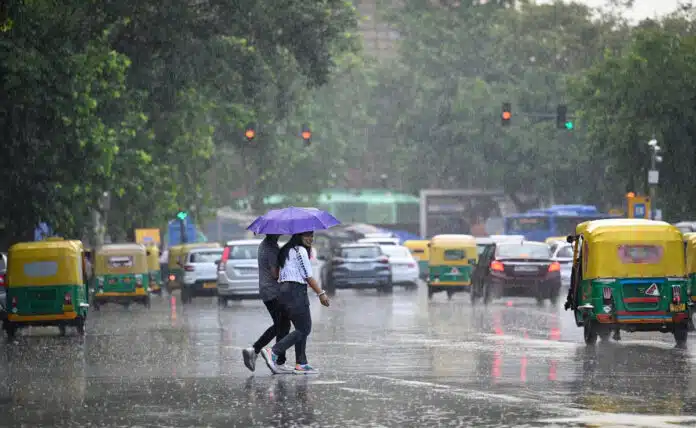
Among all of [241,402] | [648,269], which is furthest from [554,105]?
[241,402]

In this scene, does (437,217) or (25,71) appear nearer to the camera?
(25,71)

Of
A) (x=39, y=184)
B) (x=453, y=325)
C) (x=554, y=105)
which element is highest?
(x=554, y=105)

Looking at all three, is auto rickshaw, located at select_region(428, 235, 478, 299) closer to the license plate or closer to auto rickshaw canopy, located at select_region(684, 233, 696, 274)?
auto rickshaw canopy, located at select_region(684, 233, 696, 274)

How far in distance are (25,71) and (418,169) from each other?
67.6 m

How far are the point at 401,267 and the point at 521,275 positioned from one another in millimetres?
15457

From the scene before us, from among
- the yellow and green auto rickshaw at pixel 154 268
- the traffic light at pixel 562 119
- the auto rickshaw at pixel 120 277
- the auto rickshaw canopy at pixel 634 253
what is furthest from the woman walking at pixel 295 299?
the yellow and green auto rickshaw at pixel 154 268

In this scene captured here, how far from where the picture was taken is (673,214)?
66.4 meters

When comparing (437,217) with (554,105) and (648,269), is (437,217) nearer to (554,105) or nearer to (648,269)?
(554,105)

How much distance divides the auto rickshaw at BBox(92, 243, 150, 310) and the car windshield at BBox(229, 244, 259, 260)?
10.9 feet

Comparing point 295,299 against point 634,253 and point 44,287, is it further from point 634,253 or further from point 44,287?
point 44,287

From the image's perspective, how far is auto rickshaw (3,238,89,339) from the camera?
2955 centimetres

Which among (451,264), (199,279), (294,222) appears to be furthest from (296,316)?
(451,264)

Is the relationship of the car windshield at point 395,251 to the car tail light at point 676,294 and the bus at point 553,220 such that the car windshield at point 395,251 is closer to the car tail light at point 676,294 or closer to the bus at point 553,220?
the bus at point 553,220

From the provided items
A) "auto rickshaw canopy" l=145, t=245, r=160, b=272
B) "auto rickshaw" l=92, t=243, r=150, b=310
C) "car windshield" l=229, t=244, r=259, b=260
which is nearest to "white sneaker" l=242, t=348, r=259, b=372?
"car windshield" l=229, t=244, r=259, b=260
